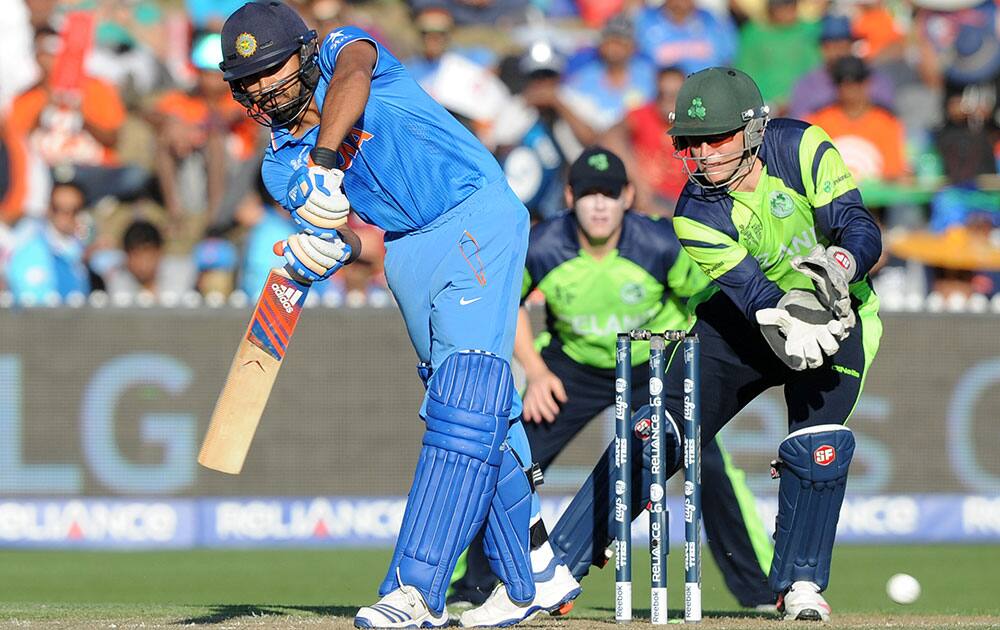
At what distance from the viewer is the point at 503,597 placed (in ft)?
17.1

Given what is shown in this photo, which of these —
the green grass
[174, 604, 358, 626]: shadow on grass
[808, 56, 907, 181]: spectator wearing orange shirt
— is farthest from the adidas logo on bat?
[808, 56, 907, 181]: spectator wearing orange shirt

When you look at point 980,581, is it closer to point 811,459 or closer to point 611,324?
point 611,324

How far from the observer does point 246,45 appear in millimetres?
4852

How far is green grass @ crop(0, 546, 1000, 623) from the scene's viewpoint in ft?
21.3

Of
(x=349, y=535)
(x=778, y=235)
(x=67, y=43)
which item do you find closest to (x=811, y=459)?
(x=778, y=235)

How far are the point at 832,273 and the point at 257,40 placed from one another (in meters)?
1.98

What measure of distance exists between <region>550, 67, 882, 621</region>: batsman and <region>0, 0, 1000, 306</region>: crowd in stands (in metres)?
5.06

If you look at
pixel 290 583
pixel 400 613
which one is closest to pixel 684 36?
pixel 290 583

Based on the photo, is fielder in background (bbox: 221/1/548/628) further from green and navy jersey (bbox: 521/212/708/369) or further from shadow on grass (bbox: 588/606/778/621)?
green and navy jersey (bbox: 521/212/708/369)

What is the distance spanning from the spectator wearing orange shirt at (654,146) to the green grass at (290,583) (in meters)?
3.03

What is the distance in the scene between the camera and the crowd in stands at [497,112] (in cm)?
1166

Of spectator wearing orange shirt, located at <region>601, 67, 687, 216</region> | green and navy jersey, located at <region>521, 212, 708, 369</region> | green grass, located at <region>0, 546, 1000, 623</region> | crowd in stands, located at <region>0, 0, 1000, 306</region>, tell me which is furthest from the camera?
spectator wearing orange shirt, located at <region>601, 67, 687, 216</region>

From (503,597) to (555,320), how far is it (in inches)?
107

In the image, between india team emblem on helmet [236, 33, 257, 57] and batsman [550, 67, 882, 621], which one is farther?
batsman [550, 67, 882, 621]
